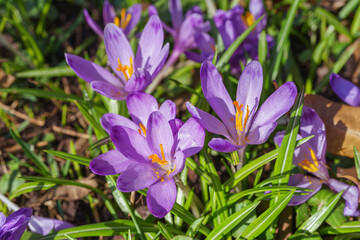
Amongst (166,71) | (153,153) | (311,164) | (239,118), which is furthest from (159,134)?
(166,71)

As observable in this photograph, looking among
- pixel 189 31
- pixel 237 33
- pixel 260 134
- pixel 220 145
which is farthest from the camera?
pixel 189 31

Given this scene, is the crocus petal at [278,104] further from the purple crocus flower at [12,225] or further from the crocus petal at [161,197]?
the purple crocus flower at [12,225]

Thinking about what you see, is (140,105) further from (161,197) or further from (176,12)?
(176,12)

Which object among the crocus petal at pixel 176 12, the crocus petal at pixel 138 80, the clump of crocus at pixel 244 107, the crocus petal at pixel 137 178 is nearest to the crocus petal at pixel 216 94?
the clump of crocus at pixel 244 107

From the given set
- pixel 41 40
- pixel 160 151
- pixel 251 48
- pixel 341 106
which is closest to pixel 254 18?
pixel 251 48

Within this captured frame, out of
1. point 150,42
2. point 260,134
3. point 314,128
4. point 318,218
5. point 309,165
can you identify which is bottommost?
point 318,218

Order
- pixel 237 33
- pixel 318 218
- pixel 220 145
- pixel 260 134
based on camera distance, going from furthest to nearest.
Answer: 1. pixel 237 33
2. pixel 318 218
3. pixel 260 134
4. pixel 220 145
